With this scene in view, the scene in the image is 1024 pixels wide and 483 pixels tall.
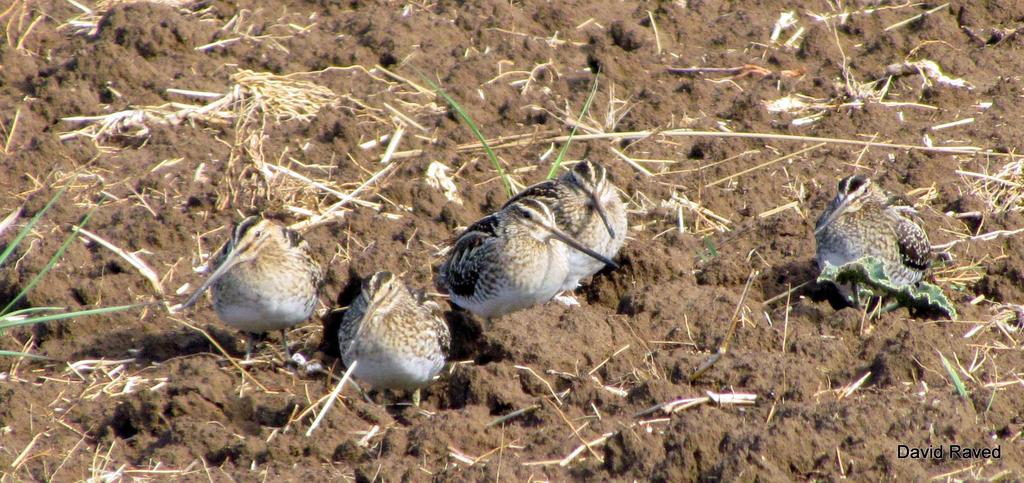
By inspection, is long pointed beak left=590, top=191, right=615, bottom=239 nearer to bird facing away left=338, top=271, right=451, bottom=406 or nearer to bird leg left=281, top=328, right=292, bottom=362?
bird facing away left=338, top=271, right=451, bottom=406

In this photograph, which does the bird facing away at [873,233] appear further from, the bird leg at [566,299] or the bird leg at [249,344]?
the bird leg at [249,344]

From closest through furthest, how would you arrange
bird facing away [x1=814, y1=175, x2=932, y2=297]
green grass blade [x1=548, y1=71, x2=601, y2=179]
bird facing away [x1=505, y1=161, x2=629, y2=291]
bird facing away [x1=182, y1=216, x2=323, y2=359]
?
bird facing away [x1=182, y1=216, x2=323, y2=359] → bird facing away [x1=814, y1=175, x2=932, y2=297] → bird facing away [x1=505, y1=161, x2=629, y2=291] → green grass blade [x1=548, y1=71, x2=601, y2=179]

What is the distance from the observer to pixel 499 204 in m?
8.41

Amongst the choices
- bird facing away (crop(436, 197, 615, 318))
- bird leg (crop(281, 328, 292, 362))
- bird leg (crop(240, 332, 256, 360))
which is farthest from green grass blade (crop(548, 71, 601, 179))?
bird leg (crop(240, 332, 256, 360))

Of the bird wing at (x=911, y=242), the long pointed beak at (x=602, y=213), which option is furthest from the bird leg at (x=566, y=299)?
the bird wing at (x=911, y=242)

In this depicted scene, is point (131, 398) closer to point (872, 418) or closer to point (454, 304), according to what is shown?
point (454, 304)

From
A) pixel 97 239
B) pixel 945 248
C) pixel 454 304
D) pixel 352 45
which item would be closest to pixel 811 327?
pixel 945 248

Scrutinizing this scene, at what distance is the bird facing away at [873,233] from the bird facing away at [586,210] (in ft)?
4.01

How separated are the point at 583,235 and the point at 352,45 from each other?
3.27 metres

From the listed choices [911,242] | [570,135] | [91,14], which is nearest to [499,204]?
[570,135]

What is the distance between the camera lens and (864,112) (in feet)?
29.8

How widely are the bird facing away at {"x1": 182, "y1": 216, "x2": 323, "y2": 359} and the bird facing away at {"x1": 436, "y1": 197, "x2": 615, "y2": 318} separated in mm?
881

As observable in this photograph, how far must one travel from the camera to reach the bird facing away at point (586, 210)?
7664 millimetres

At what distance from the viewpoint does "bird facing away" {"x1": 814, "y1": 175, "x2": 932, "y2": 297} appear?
287 inches
